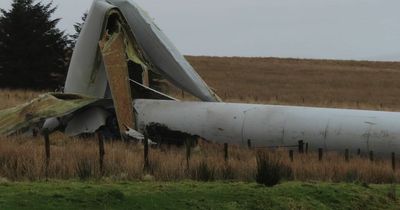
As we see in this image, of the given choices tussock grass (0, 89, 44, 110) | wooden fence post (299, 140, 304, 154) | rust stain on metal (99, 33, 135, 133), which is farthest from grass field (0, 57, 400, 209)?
tussock grass (0, 89, 44, 110)

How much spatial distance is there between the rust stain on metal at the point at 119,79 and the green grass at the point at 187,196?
765 centimetres

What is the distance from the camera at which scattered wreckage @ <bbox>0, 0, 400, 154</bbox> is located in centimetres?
1386

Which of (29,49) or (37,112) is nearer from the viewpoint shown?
(37,112)

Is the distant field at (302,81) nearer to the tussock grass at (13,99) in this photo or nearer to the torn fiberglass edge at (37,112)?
the tussock grass at (13,99)

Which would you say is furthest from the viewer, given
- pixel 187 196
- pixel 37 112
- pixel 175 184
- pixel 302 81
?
pixel 302 81

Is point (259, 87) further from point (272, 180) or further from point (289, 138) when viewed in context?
point (272, 180)

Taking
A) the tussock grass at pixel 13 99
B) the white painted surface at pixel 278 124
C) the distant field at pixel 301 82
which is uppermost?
the distant field at pixel 301 82

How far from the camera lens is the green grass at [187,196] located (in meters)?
6.39

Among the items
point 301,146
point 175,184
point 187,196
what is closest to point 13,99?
point 301,146

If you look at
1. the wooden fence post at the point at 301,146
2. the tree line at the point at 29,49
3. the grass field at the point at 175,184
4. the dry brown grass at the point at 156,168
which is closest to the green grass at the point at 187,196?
the grass field at the point at 175,184

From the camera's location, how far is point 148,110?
51.4 feet

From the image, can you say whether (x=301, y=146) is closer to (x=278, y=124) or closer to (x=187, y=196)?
(x=278, y=124)

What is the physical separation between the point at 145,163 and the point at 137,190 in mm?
2297

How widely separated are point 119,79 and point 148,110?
3.38 ft
